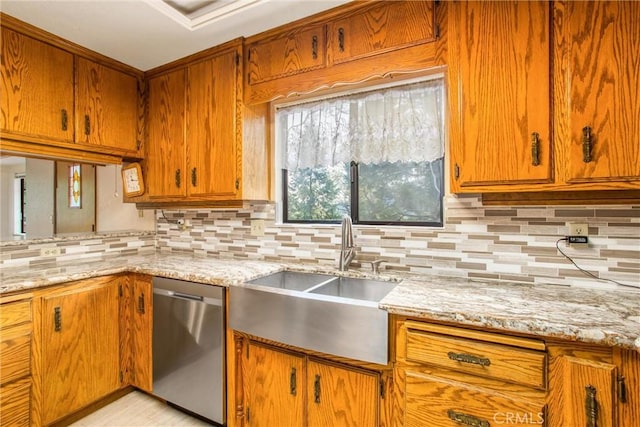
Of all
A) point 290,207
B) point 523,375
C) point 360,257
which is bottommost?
point 523,375

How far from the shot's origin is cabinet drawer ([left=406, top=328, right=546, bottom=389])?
106 cm

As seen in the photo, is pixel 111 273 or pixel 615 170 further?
pixel 111 273

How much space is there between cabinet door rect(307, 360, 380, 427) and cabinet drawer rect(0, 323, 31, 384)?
5.09ft

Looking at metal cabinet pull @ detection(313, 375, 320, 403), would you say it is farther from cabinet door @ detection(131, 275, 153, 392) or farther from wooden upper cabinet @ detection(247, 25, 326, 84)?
wooden upper cabinet @ detection(247, 25, 326, 84)

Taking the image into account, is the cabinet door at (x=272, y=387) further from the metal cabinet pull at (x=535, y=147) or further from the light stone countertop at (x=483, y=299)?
the metal cabinet pull at (x=535, y=147)

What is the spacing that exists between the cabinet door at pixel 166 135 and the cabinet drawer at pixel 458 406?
2.04 meters

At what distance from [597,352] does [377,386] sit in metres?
0.80

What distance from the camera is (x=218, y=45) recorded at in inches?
85.5

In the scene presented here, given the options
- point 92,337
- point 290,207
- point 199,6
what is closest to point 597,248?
point 290,207

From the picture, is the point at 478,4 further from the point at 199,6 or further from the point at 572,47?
the point at 199,6

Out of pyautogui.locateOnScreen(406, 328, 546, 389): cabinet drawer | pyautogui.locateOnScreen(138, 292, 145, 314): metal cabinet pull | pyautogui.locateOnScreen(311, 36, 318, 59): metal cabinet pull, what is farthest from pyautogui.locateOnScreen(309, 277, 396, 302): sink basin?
pyautogui.locateOnScreen(311, 36, 318, 59): metal cabinet pull

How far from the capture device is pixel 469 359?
1139 millimetres

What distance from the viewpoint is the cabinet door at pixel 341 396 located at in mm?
1374

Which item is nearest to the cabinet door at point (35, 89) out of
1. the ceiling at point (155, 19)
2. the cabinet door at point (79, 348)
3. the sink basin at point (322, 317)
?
the ceiling at point (155, 19)
